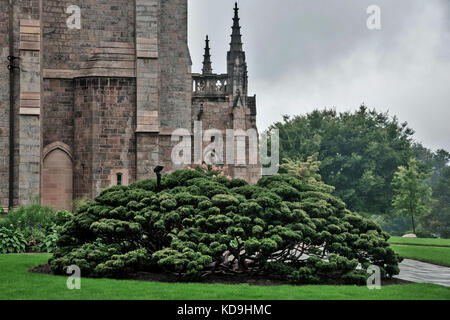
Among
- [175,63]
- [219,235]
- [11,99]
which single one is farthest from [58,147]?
[219,235]

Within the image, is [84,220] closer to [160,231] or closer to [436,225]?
[160,231]

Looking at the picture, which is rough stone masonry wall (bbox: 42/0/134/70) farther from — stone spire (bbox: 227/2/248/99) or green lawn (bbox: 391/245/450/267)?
green lawn (bbox: 391/245/450/267)

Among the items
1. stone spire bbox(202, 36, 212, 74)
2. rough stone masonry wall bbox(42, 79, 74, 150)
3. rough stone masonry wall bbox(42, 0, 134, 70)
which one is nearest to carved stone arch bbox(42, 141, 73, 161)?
rough stone masonry wall bbox(42, 79, 74, 150)

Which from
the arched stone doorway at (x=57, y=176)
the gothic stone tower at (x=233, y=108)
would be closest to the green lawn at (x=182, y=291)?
the arched stone doorway at (x=57, y=176)

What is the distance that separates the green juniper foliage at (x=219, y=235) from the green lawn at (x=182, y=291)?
0.78 m

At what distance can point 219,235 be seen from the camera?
1209cm

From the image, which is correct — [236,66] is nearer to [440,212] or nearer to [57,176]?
[57,176]

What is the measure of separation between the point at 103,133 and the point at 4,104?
396cm

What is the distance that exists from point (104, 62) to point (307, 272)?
16672 mm

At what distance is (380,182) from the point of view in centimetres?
5122

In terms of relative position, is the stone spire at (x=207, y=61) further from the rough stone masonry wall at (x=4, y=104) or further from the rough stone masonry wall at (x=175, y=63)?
the rough stone masonry wall at (x=4, y=104)

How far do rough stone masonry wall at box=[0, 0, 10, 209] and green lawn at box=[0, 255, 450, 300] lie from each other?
1297cm

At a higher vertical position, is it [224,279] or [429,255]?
[224,279]
